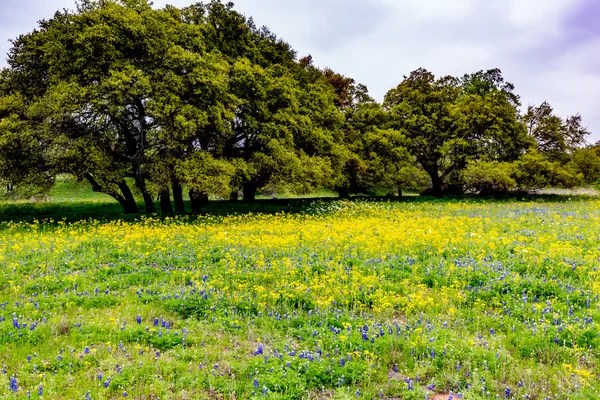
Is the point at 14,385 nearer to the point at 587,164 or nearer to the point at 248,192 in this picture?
the point at 248,192

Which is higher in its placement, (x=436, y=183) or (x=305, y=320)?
(x=436, y=183)

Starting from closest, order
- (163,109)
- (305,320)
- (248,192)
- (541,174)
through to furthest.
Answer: (305,320), (163,109), (248,192), (541,174)

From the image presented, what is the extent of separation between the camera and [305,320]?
20.4ft

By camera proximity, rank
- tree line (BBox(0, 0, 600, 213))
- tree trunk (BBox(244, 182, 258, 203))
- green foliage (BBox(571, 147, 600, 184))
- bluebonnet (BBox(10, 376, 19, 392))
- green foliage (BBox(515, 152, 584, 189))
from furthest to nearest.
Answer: green foliage (BBox(571, 147, 600, 184))
green foliage (BBox(515, 152, 584, 189))
tree trunk (BBox(244, 182, 258, 203))
tree line (BBox(0, 0, 600, 213))
bluebonnet (BBox(10, 376, 19, 392))

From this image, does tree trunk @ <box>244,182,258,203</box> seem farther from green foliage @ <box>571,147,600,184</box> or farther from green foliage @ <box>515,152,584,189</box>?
green foliage @ <box>571,147,600,184</box>

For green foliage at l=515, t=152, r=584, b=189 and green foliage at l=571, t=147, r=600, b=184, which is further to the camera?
green foliage at l=571, t=147, r=600, b=184

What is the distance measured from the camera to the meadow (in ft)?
14.8

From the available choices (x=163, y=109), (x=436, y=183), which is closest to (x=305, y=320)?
(x=163, y=109)

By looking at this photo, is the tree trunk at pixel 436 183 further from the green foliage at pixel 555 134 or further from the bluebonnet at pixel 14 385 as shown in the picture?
the bluebonnet at pixel 14 385

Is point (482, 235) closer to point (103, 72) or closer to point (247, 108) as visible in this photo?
point (247, 108)

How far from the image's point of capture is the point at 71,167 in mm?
17172

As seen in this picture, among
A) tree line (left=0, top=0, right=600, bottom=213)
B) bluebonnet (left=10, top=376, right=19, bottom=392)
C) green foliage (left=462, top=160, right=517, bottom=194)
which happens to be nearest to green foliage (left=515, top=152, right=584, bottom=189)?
green foliage (left=462, top=160, right=517, bottom=194)

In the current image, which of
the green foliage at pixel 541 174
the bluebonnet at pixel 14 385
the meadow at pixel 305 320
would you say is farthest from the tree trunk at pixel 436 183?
the bluebonnet at pixel 14 385

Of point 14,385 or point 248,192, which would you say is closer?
point 14,385
